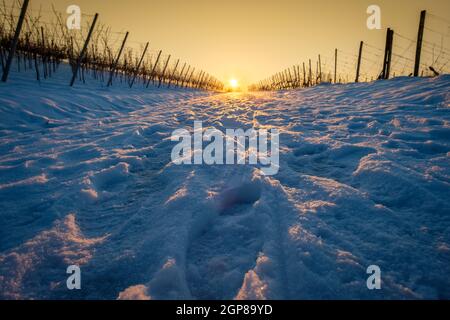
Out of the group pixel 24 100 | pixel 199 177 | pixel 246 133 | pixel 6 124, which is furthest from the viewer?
pixel 24 100

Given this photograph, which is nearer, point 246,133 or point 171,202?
point 171,202

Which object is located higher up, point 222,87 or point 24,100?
point 222,87

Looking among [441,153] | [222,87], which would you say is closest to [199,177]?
[441,153]

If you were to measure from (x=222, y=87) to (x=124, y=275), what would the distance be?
74234 mm

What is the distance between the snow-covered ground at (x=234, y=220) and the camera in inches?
49.7

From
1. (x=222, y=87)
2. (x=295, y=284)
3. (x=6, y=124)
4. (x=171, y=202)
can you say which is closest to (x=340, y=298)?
(x=295, y=284)

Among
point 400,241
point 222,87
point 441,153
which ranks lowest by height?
point 400,241

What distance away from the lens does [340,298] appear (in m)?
1.16

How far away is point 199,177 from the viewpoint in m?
2.35

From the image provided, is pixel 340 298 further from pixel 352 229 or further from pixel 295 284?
pixel 352 229

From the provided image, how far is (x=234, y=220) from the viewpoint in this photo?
1.76 metres

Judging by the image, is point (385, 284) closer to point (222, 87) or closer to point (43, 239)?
point (43, 239)

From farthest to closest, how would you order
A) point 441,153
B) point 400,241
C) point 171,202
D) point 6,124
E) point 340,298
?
point 6,124
point 441,153
point 171,202
point 400,241
point 340,298

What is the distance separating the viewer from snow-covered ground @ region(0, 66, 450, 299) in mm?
1263
